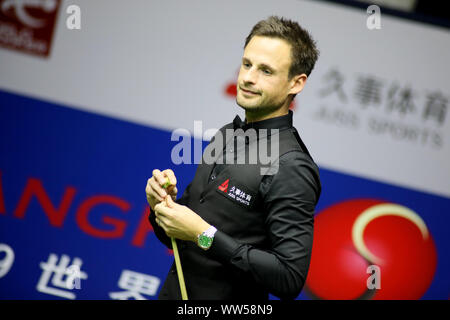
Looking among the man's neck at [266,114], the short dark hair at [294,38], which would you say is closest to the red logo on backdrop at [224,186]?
the man's neck at [266,114]

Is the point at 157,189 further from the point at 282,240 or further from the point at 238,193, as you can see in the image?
the point at 282,240

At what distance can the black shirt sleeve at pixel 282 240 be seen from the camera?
50.4 inches

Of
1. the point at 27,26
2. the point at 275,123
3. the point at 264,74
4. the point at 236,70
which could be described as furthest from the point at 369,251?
the point at 27,26

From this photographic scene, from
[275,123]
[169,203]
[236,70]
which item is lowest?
[169,203]

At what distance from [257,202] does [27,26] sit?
2463 millimetres

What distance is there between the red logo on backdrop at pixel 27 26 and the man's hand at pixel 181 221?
7.28 ft

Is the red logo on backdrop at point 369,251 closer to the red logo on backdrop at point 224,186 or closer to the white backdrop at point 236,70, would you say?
the white backdrop at point 236,70

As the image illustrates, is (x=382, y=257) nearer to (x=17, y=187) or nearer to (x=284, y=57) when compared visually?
(x=284, y=57)

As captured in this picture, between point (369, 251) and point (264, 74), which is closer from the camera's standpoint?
point (264, 74)

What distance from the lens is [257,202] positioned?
4.42ft

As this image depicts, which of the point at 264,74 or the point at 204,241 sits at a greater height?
the point at 264,74

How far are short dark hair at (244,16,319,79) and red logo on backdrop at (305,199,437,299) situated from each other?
1.90 metres

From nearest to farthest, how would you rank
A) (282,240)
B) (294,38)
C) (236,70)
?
(282,240) < (294,38) < (236,70)

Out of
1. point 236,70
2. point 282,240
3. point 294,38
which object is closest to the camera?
point 282,240
